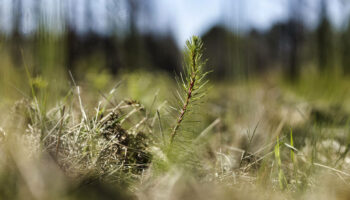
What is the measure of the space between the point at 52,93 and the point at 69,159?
1.20ft

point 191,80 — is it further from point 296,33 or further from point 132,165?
point 296,33

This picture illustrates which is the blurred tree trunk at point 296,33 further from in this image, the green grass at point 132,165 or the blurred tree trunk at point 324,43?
the green grass at point 132,165

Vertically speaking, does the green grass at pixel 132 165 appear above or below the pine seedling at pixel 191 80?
below

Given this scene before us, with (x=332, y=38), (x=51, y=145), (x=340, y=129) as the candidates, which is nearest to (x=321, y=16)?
(x=332, y=38)

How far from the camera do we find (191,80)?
52 cm

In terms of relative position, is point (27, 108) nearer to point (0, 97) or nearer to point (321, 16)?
point (0, 97)

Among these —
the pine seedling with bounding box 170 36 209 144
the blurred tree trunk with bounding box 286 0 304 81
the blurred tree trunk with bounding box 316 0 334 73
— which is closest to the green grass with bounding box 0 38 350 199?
the pine seedling with bounding box 170 36 209 144

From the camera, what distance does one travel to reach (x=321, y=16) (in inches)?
107

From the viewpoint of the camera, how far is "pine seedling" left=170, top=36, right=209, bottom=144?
1.62 feet

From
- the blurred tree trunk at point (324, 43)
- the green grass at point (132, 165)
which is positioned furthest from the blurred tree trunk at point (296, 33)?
the green grass at point (132, 165)

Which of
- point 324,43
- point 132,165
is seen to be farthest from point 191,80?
point 324,43

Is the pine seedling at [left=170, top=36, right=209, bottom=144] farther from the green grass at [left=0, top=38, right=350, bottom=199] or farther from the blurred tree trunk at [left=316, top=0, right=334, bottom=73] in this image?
the blurred tree trunk at [left=316, top=0, right=334, bottom=73]

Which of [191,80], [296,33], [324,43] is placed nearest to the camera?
[191,80]

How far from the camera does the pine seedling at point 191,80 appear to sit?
495 millimetres
